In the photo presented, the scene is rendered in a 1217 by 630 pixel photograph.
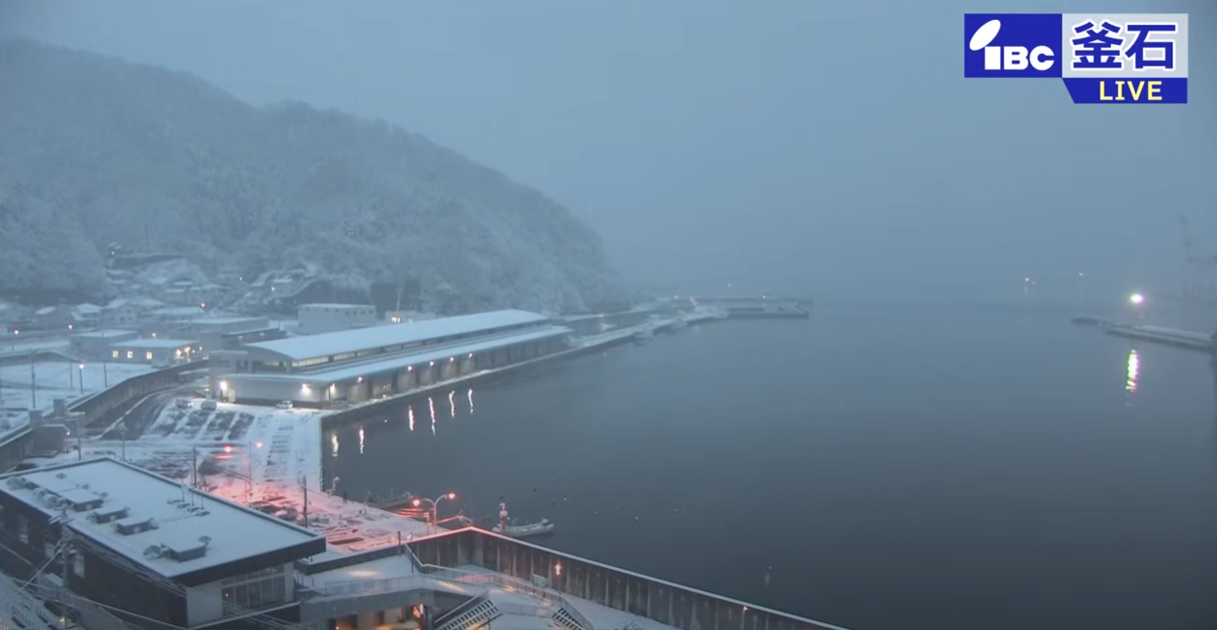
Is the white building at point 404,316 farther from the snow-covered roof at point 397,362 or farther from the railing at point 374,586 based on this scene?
the railing at point 374,586

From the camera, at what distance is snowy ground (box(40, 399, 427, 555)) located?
5172 millimetres

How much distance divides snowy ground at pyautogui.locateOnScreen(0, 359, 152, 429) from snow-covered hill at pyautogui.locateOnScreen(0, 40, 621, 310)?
5791mm

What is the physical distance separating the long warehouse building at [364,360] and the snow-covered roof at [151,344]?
4.80 feet

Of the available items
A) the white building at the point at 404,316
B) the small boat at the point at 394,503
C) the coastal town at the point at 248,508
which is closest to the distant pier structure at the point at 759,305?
the white building at the point at 404,316

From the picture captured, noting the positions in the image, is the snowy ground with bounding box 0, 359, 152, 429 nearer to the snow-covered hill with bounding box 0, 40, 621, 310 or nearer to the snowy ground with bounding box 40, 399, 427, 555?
the snowy ground with bounding box 40, 399, 427, 555

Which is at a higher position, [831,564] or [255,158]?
[255,158]

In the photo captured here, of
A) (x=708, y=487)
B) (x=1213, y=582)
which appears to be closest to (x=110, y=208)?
(x=708, y=487)

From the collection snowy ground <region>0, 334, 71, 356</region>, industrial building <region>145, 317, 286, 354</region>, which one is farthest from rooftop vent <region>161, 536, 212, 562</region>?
snowy ground <region>0, 334, 71, 356</region>

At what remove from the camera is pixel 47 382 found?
924cm

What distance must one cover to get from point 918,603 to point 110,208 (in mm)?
20527

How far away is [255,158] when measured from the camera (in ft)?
80.3

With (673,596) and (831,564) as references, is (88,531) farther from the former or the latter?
(831,564)

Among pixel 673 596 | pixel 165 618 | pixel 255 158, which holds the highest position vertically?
pixel 255 158

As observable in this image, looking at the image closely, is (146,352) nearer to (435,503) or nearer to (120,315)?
(120,315)
